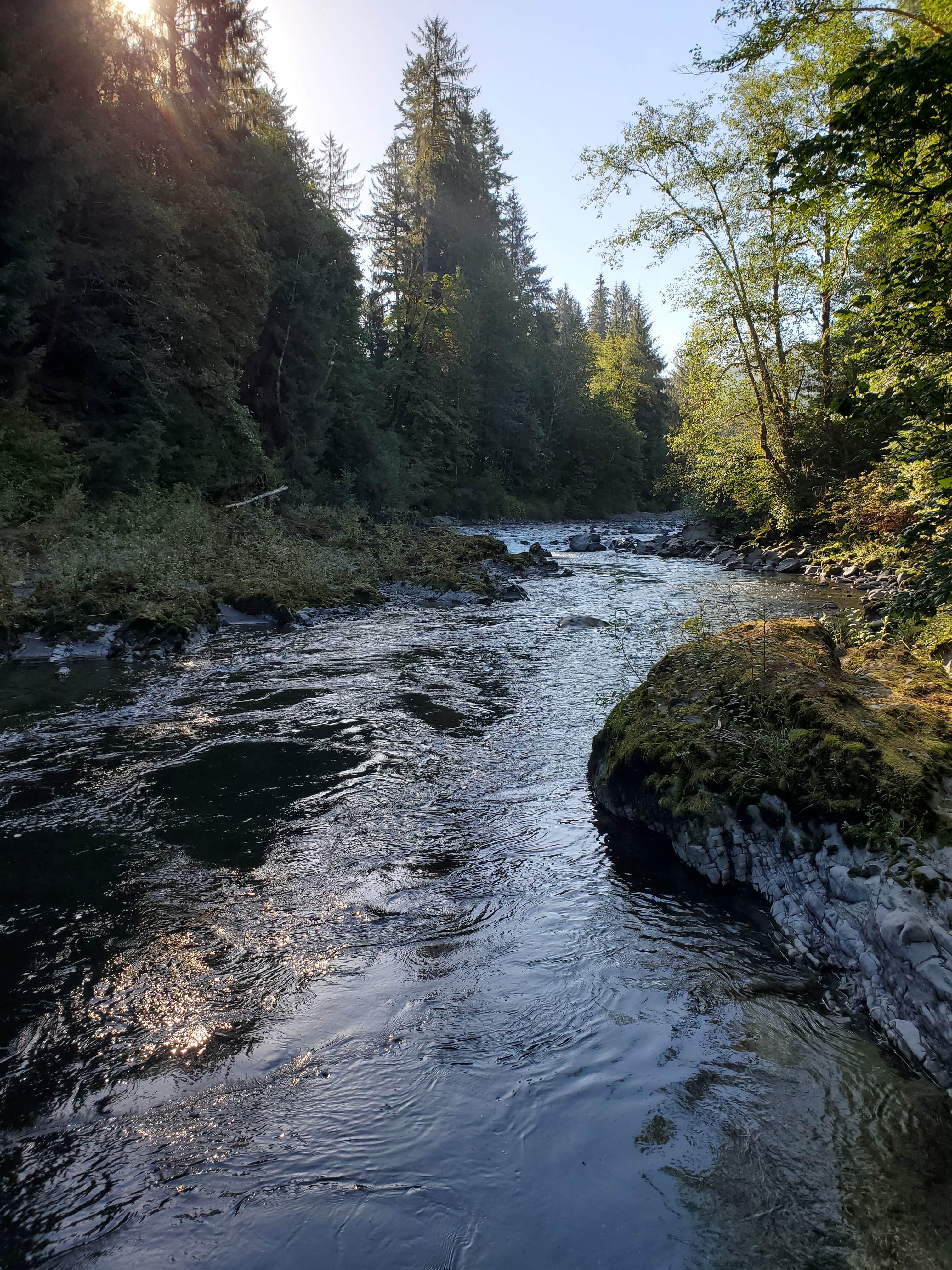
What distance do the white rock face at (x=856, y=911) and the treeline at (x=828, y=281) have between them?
6.76 ft

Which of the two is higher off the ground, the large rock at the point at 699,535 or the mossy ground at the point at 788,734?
the mossy ground at the point at 788,734

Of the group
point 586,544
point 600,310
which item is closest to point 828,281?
point 586,544

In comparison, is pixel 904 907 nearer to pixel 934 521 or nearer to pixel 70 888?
pixel 934 521

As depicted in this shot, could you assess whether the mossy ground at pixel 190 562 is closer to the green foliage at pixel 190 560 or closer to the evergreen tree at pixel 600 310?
the green foliage at pixel 190 560

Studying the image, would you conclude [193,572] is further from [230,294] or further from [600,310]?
[600,310]

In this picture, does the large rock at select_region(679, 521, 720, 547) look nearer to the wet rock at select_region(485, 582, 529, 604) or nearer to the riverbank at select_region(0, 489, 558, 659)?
the riverbank at select_region(0, 489, 558, 659)

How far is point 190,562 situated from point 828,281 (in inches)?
602

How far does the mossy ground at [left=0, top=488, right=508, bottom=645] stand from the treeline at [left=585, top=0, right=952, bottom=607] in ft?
29.3

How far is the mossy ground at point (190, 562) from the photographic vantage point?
36.7 feet

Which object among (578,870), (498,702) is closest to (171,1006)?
(578,870)

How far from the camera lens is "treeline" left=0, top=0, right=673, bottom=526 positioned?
14.5 meters

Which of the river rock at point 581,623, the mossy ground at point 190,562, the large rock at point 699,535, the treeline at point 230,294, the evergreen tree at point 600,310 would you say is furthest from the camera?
the evergreen tree at point 600,310

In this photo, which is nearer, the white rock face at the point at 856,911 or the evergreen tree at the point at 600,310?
the white rock face at the point at 856,911

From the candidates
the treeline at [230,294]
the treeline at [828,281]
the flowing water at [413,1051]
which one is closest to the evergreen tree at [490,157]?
the treeline at [230,294]
